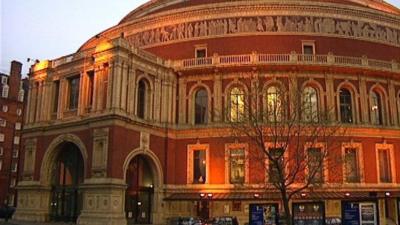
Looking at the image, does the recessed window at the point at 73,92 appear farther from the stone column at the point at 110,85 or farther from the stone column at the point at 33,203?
the stone column at the point at 33,203

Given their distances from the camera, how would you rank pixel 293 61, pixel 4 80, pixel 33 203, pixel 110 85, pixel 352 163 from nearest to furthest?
pixel 110 85 < pixel 352 163 < pixel 33 203 < pixel 293 61 < pixel 4 80

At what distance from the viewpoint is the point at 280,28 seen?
46.4 m

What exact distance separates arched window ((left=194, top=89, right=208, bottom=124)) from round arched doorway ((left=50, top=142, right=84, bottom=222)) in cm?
1137

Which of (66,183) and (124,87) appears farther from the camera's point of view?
(66,183)

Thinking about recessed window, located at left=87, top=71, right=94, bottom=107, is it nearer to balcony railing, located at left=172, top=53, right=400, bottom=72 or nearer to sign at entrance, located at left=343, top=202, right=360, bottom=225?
balcony railing, located at left=172, top=53, right=400, bottom=72

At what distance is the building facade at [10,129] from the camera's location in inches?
2901

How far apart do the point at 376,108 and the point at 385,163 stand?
17.3 ft

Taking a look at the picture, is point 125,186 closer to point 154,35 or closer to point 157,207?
point 157,207

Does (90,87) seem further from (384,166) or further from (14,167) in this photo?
(14,167)

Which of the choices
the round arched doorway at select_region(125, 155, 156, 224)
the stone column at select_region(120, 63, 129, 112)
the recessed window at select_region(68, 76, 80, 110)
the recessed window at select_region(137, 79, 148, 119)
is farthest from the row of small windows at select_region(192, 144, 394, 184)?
the recessed window at select_region(68, 76, 80, 110)

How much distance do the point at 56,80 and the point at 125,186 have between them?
13777 millimetres

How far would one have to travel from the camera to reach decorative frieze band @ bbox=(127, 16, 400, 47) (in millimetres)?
→ 46469

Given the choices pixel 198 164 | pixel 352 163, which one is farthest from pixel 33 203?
pixel 352 163

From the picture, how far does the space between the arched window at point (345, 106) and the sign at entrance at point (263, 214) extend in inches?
583
